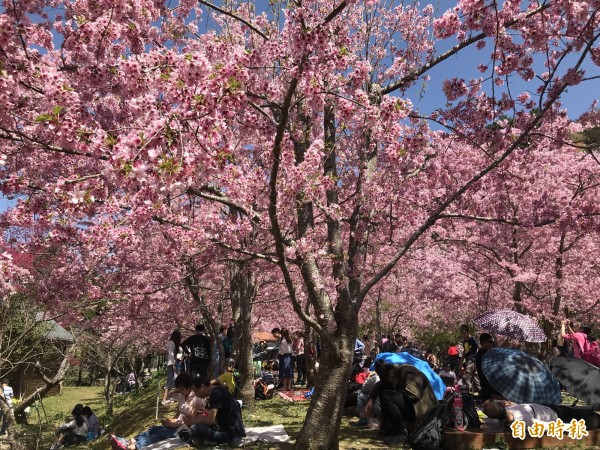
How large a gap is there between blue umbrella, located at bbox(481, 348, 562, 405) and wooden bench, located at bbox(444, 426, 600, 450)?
463 mm

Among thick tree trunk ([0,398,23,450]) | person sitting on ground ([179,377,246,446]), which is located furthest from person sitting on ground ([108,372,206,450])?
thick tree trunk ([0,398,23,450])

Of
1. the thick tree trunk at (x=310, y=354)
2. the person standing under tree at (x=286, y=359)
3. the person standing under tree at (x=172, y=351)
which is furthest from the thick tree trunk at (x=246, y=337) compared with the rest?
the thick tree trunk at (x=310, y=354)

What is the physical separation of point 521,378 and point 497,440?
2.91 feet

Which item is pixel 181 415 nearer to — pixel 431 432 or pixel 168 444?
pixel 168 444

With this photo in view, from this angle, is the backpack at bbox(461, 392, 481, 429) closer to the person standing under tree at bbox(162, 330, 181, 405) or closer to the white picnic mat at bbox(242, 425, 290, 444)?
the white picnic mat at bbox(242, 425, 290, 444)

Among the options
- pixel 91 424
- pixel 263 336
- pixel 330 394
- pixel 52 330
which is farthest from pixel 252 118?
pixel 263 336

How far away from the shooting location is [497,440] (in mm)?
5898

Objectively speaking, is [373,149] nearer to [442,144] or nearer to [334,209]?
[334,209]

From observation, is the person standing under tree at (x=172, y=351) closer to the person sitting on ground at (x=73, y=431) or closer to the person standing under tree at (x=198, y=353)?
the person standing under tree at (x=198, y=353)

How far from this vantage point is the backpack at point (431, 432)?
5.62m

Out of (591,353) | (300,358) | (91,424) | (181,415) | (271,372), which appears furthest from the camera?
(271,372)

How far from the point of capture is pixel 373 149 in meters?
7.25

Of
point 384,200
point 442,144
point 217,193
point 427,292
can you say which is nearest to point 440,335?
point 427,292

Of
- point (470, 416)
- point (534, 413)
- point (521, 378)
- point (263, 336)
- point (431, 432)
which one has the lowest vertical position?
point (431, 432)
